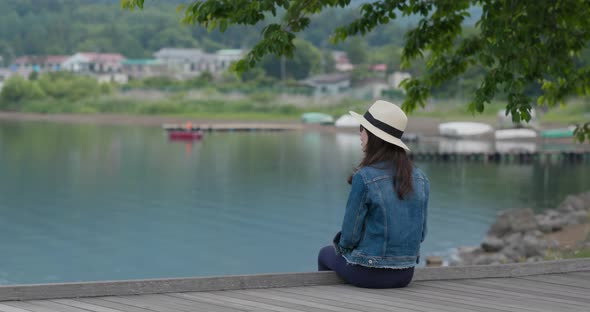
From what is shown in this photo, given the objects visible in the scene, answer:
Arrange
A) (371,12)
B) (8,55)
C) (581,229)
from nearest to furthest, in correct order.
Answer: (371,12) → (581,229) → (8,55)

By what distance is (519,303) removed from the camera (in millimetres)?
5602

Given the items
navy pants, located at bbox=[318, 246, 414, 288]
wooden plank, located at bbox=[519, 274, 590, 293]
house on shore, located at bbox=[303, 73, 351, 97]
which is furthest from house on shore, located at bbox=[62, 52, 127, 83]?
navy pants, located at bbox=[318, 246, 414, 288]

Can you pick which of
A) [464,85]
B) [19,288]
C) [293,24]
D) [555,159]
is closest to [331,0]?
[293,24]

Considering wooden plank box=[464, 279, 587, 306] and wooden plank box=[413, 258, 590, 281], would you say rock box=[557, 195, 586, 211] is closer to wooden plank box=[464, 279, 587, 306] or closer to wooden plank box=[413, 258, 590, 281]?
wooden plank box=[413, 258, 590, 281]

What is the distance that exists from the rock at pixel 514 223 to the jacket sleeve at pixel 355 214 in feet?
57.1

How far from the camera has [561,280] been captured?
6.27 m

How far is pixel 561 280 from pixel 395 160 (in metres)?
1.80

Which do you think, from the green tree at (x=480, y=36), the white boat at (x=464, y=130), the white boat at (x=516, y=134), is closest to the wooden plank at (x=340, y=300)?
the green tree at (x=480, y=36)

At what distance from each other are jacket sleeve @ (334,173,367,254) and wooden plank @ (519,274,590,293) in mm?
1600

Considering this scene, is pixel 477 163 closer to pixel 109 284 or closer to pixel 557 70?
pixel 557 70

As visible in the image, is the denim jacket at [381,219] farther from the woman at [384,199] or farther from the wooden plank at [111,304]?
the wooden plank at [111,304]

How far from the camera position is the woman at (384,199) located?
17.5 ft

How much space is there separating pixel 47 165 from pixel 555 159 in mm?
29206

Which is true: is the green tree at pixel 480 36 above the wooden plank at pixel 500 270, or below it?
above
